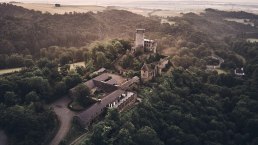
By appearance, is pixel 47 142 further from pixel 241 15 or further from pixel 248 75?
pixel 241 15

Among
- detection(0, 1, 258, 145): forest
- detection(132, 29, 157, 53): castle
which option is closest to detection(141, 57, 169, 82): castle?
detection(0, 1, 258, 145): forest

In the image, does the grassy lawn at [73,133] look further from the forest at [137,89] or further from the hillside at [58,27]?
the hillside at [58,27]

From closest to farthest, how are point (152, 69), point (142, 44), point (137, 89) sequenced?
point (137, 89), point (152, 69), point (142, 44)

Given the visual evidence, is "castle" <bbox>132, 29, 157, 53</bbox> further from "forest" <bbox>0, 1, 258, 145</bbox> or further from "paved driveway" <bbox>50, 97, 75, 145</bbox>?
"paved driveway" <bbox>50, 97, 75, 145</bbox>

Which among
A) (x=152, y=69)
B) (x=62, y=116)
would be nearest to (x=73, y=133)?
(x=62, y=116)

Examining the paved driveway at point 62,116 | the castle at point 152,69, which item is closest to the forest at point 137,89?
the paved driveway at point 62,116

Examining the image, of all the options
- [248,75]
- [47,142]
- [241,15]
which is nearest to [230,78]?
[248,75]

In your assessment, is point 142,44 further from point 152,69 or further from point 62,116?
point 62,116
